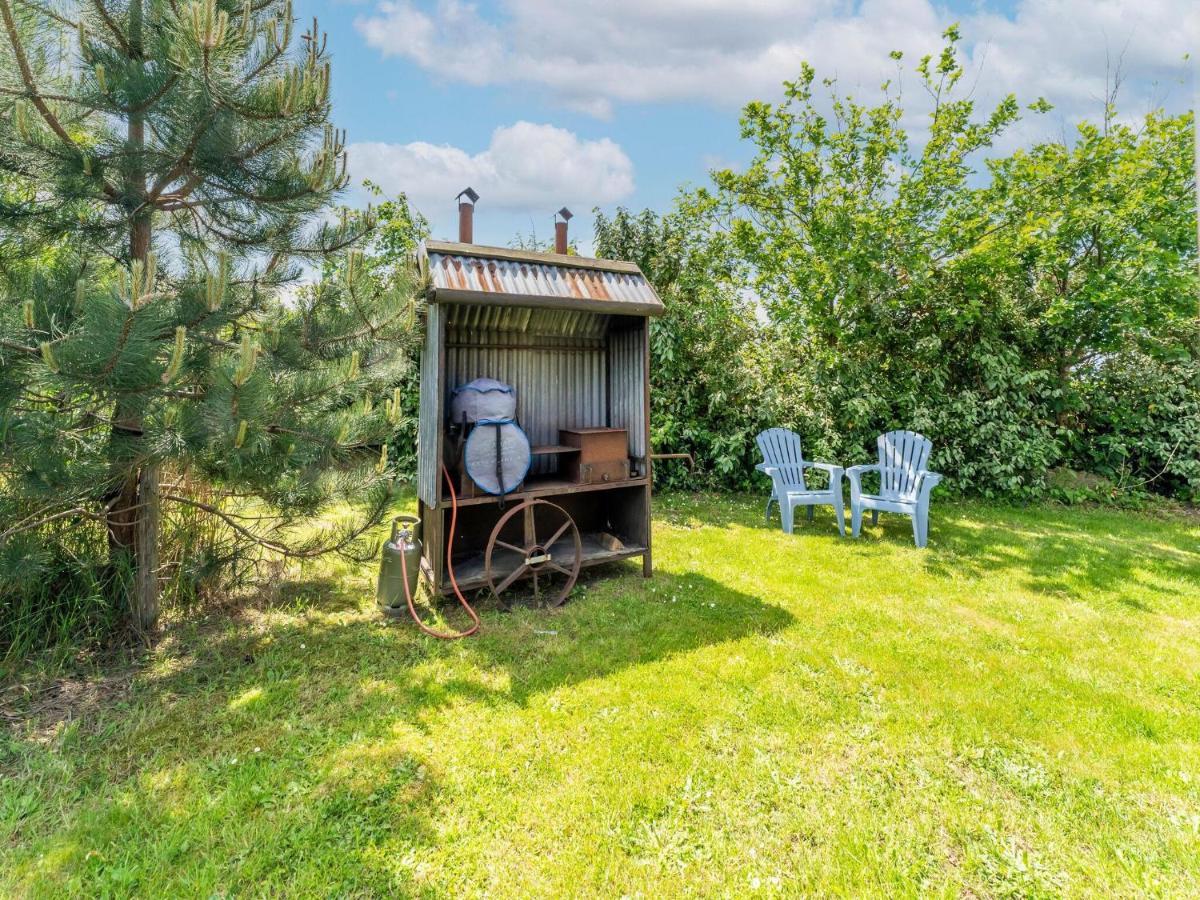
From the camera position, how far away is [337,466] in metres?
2.87

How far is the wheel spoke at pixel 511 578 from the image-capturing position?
3.24 meters

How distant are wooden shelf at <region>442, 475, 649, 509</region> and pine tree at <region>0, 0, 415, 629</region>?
0.49m

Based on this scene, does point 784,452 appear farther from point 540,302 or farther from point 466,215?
point 466,215

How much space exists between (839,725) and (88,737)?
2910 mm

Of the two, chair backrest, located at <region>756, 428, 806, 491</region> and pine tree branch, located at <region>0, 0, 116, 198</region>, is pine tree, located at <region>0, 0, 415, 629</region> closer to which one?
pine tree branch, located at <region>0, 0, 116, 198</region>

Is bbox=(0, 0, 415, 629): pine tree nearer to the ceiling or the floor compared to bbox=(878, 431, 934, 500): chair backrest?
nearer to the ceiling

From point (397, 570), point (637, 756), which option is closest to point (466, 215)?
point (397, 570)

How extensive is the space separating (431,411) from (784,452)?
3552 millimetres

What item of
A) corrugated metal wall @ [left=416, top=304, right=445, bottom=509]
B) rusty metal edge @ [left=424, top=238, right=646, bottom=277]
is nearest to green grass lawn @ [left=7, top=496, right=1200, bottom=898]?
corrugated metal wall @ [left=416, top=304, right=445, bottom=509]

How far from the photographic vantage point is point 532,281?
10.4 feet

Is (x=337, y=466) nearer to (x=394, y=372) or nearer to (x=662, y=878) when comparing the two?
(x=394, y=372)

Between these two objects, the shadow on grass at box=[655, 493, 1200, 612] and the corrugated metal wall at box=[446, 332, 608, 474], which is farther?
the shadow on grass at box=[655, 493, 1200, 612]

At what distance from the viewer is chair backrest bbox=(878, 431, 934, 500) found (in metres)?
4.90

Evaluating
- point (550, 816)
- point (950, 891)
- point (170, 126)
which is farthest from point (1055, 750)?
point (170, 126)
